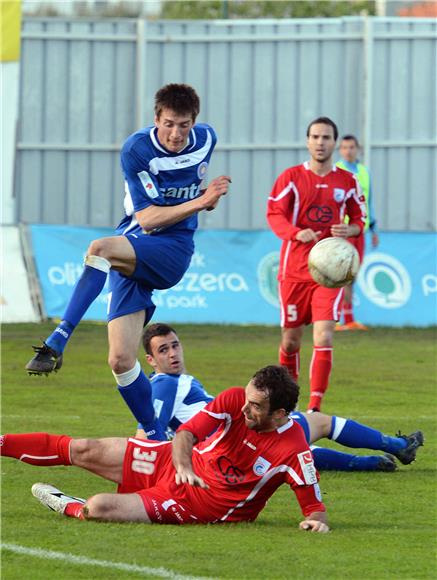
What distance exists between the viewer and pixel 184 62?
25.8 metres

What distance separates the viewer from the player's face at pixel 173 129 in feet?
26.6

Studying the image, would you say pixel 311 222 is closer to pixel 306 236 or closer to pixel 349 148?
pixel 306 236

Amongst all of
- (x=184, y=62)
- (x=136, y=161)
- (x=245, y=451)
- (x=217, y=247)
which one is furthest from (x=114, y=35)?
(x=245, y=451)

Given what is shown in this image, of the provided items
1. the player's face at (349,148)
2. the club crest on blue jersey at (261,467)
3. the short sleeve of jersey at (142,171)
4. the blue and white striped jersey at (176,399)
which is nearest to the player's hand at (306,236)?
the blue and white striped jersey at (176,399)

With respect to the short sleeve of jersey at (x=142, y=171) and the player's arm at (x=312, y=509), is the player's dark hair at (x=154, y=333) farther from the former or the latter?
the player's arm at (x=312, y=509)

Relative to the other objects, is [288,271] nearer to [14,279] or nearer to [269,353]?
[269,353]

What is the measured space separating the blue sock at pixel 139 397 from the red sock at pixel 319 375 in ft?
7.06

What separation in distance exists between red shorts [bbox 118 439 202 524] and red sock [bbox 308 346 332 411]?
3259 mm

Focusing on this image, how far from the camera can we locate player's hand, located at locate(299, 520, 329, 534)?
6629 mm

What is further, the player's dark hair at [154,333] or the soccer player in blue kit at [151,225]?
the player's dark hair at [154,333]

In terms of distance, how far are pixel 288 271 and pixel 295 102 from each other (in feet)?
49.8

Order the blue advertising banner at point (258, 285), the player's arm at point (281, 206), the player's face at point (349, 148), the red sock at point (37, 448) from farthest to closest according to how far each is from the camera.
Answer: the blue advertising banner at point (258, 285) → the player's face at point (349, 148) → the player's arm at point (281, 206) → the red sock at point (37, 448)

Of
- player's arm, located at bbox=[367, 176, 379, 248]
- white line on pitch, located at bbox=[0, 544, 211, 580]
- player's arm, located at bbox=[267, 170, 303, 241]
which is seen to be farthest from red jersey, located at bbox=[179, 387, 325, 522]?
player's arm, located at bbox=[367, 176, 379, 248]

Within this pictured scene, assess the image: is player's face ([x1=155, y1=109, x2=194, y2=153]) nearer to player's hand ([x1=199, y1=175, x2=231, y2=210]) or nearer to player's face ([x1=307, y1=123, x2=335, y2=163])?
player's hand ([x1=199, y1=175, x2=231, y2=210])
